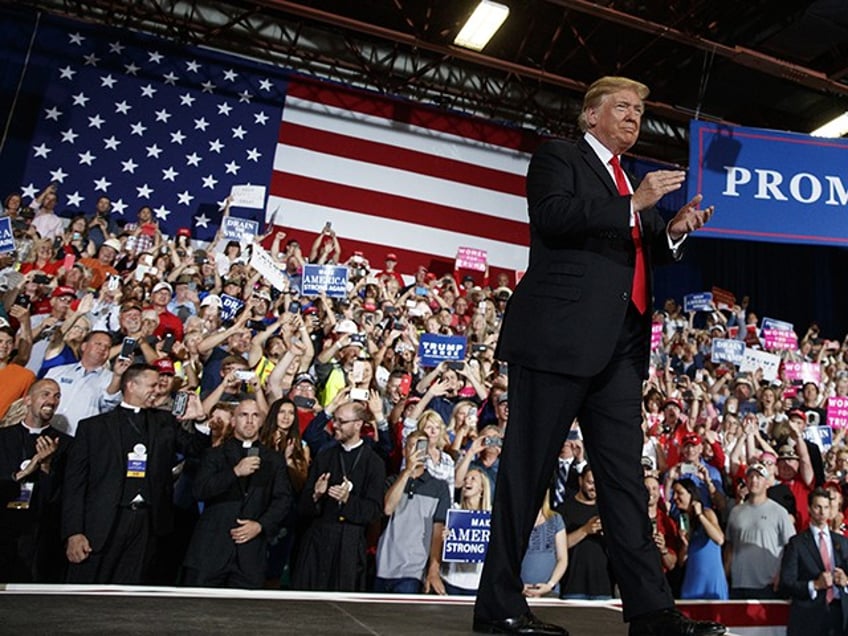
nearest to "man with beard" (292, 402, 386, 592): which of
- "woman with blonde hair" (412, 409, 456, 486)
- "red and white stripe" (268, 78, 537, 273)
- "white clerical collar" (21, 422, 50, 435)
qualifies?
"woman with blonde hair" (412, 409, 456, 486)

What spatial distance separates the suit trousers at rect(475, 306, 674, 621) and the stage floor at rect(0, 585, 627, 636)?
0.51 feet

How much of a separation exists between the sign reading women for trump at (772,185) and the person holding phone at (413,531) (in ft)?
6.48

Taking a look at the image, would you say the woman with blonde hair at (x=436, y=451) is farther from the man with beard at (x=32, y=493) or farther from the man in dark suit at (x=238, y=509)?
the man with beard at (x=32, y=493)

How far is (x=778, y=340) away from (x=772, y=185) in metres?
6.24

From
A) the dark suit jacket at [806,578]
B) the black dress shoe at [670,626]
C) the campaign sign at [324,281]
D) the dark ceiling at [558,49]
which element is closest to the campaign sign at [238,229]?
the campaign sign at [324,281]

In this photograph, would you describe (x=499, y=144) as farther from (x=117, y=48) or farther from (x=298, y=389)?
(x=298, y=389)

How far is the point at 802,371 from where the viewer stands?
8367 mm

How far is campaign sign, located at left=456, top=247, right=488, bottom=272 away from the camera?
35.2ft

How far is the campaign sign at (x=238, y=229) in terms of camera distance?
9.17 m

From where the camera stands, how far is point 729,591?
193 inches

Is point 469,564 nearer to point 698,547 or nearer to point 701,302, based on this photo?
point 698,547

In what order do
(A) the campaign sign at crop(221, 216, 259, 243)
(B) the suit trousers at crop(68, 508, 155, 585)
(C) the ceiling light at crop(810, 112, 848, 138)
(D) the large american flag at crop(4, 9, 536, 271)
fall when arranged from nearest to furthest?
(B) the suit trousers at crop(68, 508, 155, 585)
(A) the campaign sign at crop(221, 216, 259, 243)
(D) the large american flag at crop(4, 9, 536, 271)
(C) the ceiling light at crop(810, 112, 848, 138)

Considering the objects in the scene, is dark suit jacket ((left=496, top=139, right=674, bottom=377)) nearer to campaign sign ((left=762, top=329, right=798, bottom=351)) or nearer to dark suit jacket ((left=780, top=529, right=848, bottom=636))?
dark suit jacket ((left=780, top=529, right=848, bottom=636))

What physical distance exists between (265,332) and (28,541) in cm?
226
